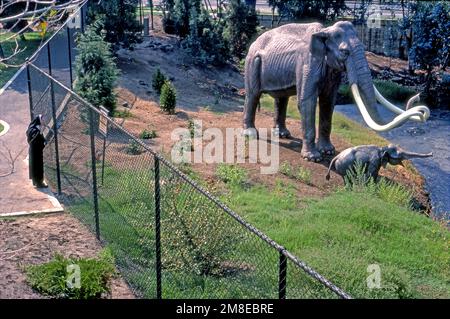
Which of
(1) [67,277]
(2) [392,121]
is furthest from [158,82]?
(1) [67,277]

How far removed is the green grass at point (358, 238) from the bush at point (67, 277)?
98.0 inches

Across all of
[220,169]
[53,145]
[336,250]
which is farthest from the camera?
[220,169]

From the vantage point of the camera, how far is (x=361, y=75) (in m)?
12.3

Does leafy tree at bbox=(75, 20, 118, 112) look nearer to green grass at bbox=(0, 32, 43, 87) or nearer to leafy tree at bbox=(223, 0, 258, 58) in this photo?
green grass at bbox=(0, 32, 43, 87)

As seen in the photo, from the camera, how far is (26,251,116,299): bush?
704cm

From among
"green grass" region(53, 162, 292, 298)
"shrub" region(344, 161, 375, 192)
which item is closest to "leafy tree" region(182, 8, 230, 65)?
"shrub" region(344, 161, 375, 192)

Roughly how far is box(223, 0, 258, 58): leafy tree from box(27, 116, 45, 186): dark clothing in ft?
53.1

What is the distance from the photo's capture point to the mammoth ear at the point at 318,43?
12997 mm

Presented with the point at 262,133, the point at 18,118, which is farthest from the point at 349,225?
the point at 18,118

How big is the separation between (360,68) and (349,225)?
399 cm

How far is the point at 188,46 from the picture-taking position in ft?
79.7

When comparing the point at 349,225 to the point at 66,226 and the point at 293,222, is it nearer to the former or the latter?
the point at 293,222
